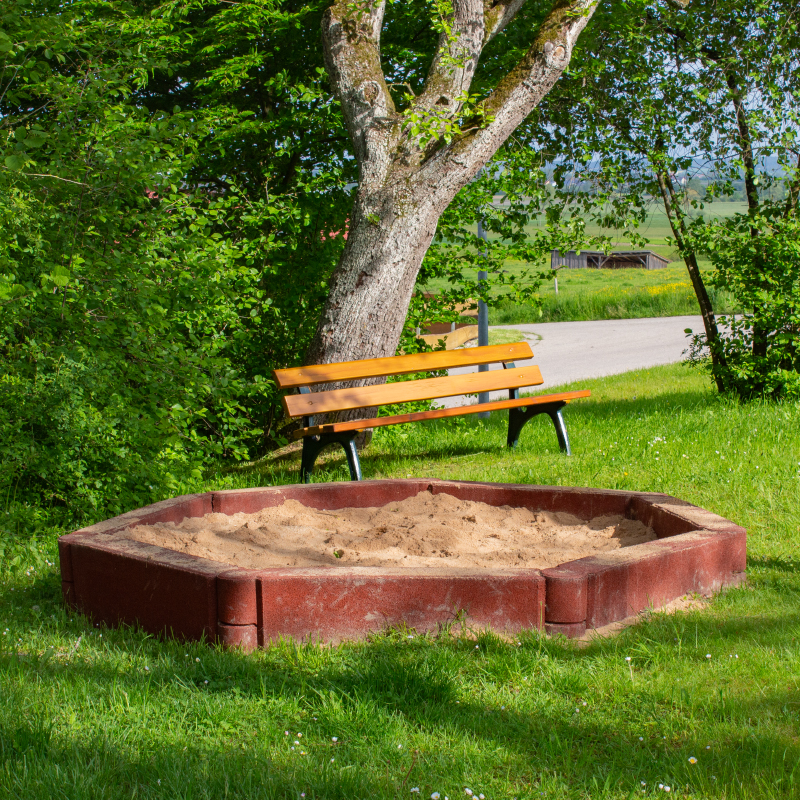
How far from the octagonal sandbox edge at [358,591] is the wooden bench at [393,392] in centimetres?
214

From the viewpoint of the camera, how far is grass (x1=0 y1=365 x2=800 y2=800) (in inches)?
90.7

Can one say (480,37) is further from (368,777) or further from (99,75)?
(368,777)

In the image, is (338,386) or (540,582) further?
(338,386)

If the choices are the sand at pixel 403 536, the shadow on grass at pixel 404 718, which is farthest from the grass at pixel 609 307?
the shadow on grass at pixel 404 718

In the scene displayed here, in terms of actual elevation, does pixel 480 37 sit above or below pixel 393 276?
above

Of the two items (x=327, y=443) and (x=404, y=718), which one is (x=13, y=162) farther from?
(x=327, y=443)

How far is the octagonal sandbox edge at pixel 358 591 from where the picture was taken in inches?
127

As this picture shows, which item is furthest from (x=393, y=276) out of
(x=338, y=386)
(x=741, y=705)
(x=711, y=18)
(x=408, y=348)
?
(x=711, y=18)

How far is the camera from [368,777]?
91.1 inches

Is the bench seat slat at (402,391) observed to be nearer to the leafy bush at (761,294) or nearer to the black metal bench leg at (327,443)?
the black metal bench leg at (327,443)

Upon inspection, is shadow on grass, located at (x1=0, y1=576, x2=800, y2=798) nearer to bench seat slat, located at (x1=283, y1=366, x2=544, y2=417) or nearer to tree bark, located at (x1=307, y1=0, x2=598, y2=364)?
bench seat slat, located at (x1=283, y1=366, x2=544, y2=417)

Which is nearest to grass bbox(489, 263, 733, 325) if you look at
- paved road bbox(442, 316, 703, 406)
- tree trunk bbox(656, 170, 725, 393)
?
paved road bbox(442, 316, 703, 406)

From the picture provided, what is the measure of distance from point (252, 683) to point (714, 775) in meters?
1.46

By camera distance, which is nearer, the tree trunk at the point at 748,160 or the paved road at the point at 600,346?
the tree trunk at the point at 748,160
